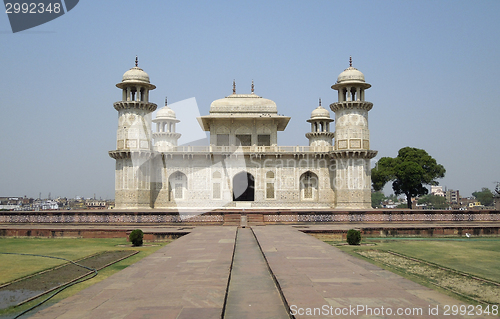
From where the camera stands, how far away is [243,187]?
32250 millimetres

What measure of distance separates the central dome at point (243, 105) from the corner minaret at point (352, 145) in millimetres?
5417

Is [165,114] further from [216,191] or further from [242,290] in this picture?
[242,290]

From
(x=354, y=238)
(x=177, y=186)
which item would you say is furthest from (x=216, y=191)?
(x=354, y=238)

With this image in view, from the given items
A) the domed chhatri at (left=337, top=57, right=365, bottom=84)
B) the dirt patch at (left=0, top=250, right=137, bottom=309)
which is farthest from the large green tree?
the dirt patch at (left=0, top=250, right=137, bottom=309)

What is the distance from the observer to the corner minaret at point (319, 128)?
3997 centimetres

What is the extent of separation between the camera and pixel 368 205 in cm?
2845

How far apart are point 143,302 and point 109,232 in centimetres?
1132

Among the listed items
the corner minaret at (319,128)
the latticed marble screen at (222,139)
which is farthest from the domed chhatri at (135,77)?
the corner minaret at (319,128)

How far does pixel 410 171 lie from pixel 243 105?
20.3 m

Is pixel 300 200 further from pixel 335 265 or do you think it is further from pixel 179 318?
pixel 179 318

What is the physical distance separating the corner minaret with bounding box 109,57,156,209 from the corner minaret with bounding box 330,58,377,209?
13.7 meters

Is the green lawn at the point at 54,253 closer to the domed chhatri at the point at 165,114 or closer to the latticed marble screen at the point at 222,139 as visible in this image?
the latticed marble screen at the point at 222,139

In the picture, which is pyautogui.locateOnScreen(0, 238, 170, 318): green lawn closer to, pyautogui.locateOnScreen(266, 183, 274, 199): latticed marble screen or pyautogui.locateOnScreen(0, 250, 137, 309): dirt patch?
pyautogui.locateOnScreen(0, 250, 137, 309): dirt patch

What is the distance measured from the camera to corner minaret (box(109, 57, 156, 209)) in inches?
1115
